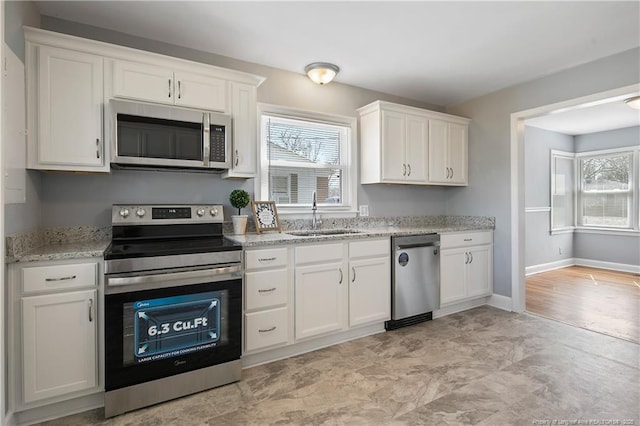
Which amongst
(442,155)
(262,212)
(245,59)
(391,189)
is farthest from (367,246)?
(245,59)

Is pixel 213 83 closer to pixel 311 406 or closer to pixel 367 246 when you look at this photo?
pixel 367 246

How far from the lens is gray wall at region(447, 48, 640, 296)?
10.4ft

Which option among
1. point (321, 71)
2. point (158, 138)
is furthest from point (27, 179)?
point (321, 71)

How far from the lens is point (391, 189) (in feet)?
13.2

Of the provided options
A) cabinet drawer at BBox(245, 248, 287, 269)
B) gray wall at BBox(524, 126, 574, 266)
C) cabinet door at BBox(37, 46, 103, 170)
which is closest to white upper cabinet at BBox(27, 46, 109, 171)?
cabinet door at BBox(37, 46, 103, 170)

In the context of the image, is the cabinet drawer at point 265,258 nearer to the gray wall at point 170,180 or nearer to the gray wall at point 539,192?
the gray wall at point 170,180

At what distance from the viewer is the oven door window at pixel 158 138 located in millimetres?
2275

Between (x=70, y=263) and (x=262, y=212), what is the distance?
4.93 ft

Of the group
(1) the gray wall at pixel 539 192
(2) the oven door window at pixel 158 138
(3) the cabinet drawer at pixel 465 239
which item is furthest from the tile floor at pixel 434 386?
(1) the gray wall at pixel 539 192

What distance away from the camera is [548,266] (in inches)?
233

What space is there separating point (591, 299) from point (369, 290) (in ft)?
10.2

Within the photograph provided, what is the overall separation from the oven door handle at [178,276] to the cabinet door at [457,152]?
2.97m

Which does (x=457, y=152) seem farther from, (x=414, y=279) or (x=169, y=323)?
(x=169, y=323)

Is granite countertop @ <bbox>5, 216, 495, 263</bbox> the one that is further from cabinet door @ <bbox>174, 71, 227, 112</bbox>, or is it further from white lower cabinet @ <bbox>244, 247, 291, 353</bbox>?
cabinet door @ <bbox>174, 71, 227, 112</bbox>
